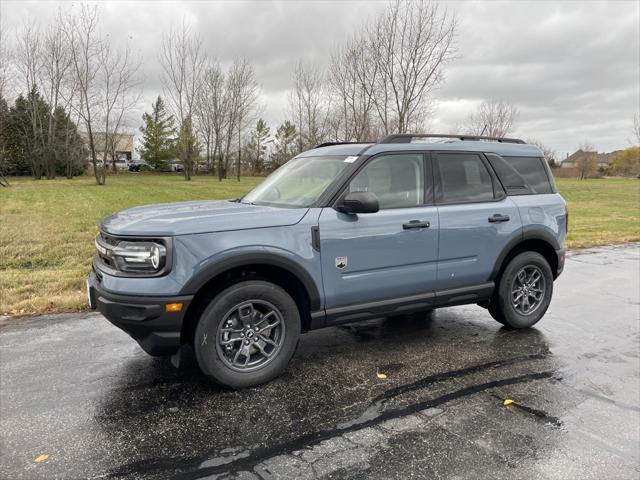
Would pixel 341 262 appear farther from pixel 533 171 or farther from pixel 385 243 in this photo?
pixel 533 171

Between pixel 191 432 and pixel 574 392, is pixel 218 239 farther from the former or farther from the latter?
pixel 574 392

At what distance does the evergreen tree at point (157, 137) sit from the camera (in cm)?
5794

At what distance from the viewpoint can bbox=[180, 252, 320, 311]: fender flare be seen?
3.15m

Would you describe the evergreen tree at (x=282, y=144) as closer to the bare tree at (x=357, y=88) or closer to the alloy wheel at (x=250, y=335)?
the bare tree at (x=357, y=88)

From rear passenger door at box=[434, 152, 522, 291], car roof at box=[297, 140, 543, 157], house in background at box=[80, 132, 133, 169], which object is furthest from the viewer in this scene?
house in background at box=[80, 132, 133, 169]

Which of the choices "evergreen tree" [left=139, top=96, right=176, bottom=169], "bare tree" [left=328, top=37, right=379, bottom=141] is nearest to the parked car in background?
"evergreen tree" [left=139, top=96, right=176, bottom=169]

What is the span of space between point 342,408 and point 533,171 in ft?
11.2

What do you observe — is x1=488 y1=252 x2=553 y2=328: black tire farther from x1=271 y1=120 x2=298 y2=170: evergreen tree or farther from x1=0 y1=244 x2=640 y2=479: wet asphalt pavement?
x1=271 y1=120 x2=298 y2=170: evergreen tree

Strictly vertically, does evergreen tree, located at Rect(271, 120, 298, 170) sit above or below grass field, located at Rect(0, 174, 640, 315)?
above

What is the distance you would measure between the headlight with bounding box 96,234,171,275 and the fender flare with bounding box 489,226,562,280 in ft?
10.3

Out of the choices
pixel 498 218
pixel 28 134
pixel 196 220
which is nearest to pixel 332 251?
pixel 196 220

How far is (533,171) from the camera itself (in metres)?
4.96

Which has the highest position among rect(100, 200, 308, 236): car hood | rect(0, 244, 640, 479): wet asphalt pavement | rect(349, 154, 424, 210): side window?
rect(349, 154, 424, 210): side window

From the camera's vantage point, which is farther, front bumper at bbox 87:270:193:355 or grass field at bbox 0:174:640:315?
grass field at bbox 0:174:640:315
